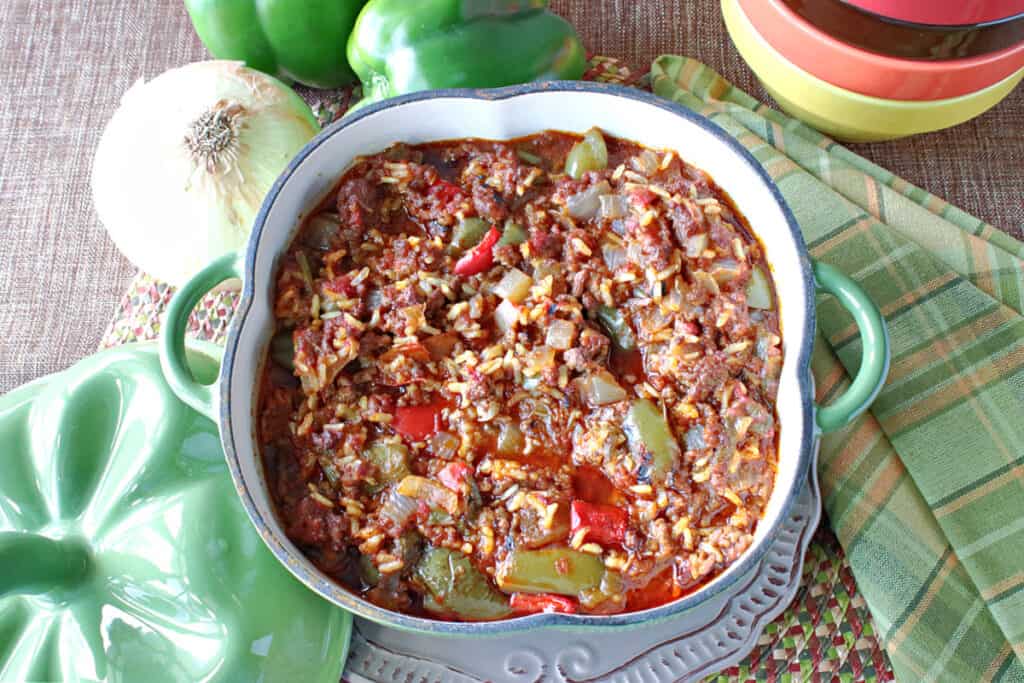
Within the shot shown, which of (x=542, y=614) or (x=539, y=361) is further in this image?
(x=539, y=361)

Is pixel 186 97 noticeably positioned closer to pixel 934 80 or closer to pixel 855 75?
pixel 855 75

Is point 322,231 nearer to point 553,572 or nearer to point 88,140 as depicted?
point 553,572

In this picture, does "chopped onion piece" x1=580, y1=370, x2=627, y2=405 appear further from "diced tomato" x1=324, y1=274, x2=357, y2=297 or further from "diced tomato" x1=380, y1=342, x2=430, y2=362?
"diced tomato" x1=324, y1=274, x2=357, y2=297

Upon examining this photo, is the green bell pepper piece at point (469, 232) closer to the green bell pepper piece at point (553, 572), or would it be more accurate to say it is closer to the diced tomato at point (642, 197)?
the diced tomato at point (642, 197)

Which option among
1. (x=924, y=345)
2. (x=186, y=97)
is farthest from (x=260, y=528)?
(x=924, y=345)

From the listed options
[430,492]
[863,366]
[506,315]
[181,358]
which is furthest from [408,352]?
Answer: [863,366]

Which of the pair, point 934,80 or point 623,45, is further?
point 623,45

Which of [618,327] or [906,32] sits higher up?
[906,32]
